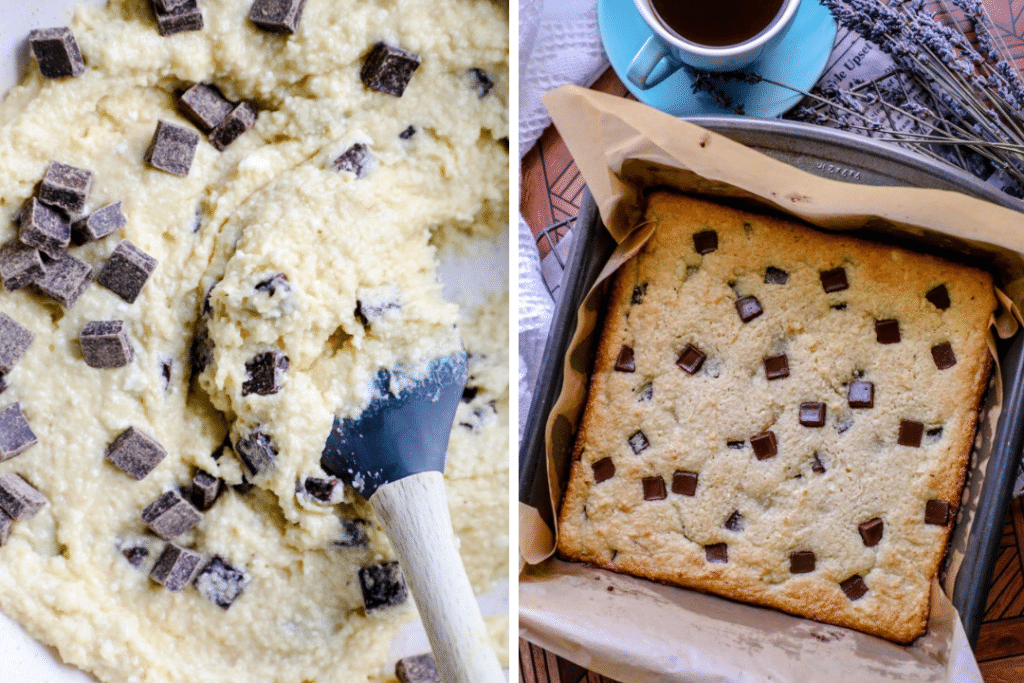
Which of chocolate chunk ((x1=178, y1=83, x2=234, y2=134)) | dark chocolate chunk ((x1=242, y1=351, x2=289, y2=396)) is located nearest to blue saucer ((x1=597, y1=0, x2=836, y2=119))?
chocolate chunk ((x1=178, y1=83, x2=234, y2=134))

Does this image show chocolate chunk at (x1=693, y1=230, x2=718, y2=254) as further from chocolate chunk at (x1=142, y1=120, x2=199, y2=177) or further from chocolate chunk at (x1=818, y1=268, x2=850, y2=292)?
chocolate chunk at (x1=142, y1=120, x2=199, y2=177)

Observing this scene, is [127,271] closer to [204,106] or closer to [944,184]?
[204,106]

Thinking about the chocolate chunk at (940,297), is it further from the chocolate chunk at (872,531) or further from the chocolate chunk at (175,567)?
the chocolate chunk at (175,567)

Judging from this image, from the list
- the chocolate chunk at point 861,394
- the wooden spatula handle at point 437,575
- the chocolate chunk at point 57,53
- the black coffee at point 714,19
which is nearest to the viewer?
the wooden spatula handle at point 437,575

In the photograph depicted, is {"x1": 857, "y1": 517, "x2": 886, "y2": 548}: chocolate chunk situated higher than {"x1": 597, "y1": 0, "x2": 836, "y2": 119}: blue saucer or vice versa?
{"x1": 597, "y1": 0, "x2": 836, "y2": 119}: blue saucer

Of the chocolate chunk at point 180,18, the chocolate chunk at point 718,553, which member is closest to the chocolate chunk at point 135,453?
the chocolate chunk at point 180,18

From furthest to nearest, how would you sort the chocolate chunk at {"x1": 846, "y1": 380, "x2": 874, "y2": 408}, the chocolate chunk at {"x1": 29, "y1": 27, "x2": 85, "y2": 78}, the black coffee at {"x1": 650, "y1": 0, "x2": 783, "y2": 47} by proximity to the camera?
the chocolate chunk at {"x1": 846, "y1": 380, "x2": 874, "y2": 408} < the black coffee at {"x1": 650, "y1": 0, "x2": 783, "y2": 47} < the chocolate chunk at {"x1": 29, "y1": 27, "x2": 85, "y2": 78}

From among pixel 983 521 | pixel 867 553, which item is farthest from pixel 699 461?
pixel 983 521
